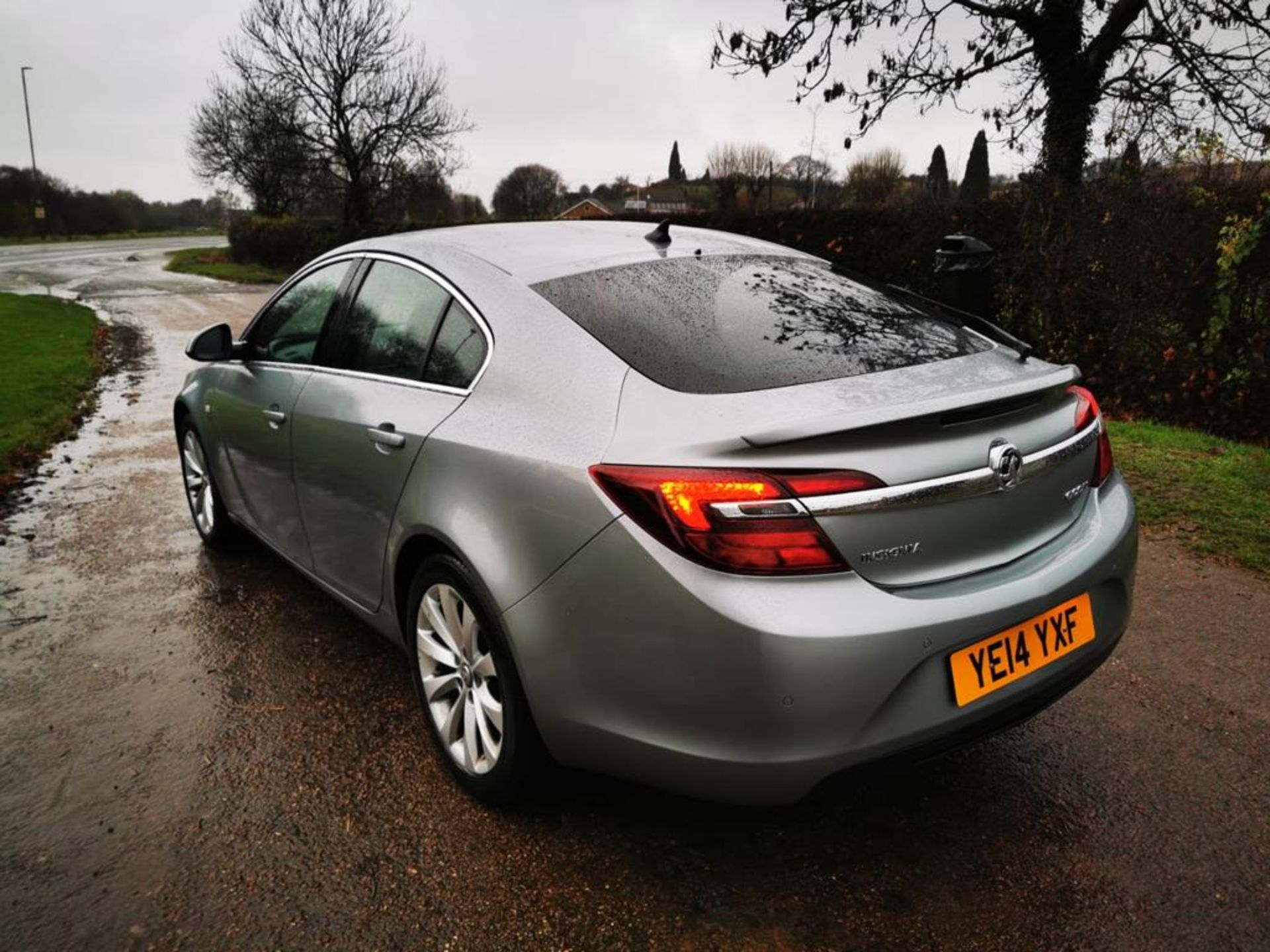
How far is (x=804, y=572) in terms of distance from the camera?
1917 mm

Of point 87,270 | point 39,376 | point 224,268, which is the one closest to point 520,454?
point 39,376

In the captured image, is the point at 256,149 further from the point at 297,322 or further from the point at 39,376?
the point at 297,322

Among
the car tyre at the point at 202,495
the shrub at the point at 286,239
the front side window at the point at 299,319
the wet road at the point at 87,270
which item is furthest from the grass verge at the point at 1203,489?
the shrub at the point at 286,239

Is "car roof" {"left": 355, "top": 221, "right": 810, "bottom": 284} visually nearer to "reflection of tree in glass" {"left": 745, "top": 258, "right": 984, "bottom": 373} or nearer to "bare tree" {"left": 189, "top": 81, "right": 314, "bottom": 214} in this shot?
"reflection of tree in glass" {"left": 745, "top": 258, "right": 984, "bottom": 373}

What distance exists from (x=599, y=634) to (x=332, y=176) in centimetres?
3604

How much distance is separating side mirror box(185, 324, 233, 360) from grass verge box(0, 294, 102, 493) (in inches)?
122

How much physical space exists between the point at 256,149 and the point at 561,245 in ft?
126

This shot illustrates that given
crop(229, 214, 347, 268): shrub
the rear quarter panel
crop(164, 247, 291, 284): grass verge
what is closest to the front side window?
the rear quarter panel

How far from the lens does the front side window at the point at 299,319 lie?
3.55 metres

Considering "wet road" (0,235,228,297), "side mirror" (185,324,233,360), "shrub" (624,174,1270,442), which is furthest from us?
"wet road" (0,235,228,297)

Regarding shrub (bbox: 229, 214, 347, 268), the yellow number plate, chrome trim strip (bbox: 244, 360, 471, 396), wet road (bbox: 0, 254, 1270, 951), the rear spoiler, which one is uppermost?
shrub (bbox: 229, 214, 347, 268)

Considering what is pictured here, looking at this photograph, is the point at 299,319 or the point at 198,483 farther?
the point at 198,483

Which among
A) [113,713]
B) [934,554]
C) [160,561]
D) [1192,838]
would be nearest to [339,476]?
[113,713]

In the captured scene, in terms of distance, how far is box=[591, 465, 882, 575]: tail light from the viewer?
74.8 inches
